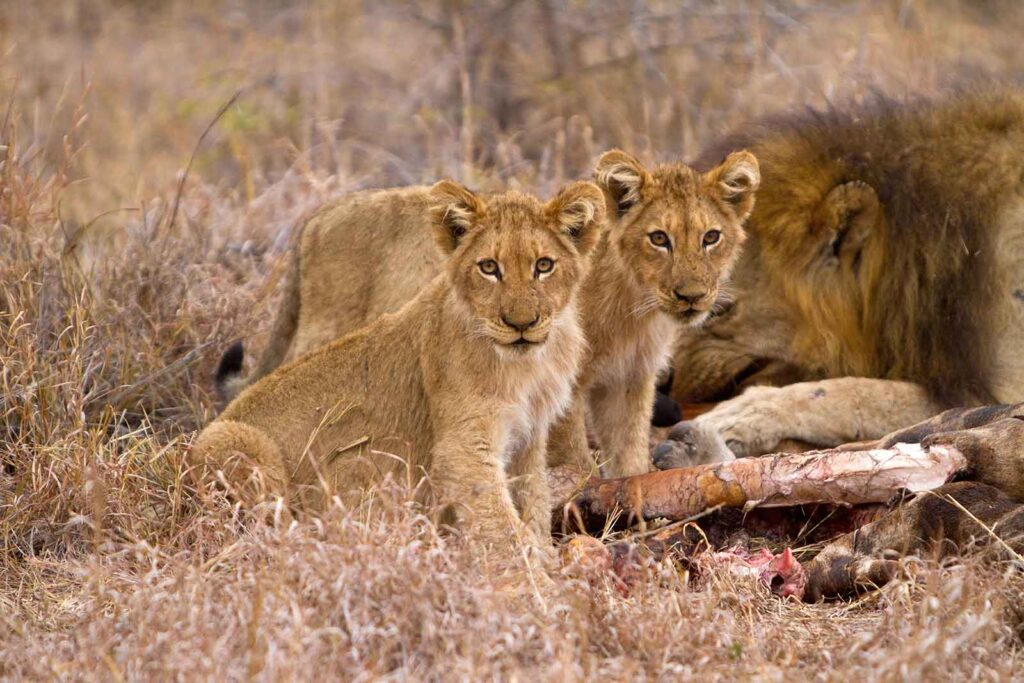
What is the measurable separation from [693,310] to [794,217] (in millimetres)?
1211

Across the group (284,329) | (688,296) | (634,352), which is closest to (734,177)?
(688,296)

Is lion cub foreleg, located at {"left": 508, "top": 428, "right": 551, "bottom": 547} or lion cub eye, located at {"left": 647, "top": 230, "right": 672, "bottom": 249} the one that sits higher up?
lion cub eye, located at {"left": 647, "top": 230, "right": 672, "bottom": 249}

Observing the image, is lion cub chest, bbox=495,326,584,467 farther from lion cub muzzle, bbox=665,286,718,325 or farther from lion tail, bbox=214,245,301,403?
lion tail, bbox=214,245,301,403

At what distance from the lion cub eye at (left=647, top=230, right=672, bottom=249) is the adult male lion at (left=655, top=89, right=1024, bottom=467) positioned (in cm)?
91

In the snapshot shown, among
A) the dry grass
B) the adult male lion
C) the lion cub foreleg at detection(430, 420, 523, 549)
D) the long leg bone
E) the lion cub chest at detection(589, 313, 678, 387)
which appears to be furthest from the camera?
the adult male lion

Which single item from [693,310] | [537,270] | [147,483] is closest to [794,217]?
[693,310]

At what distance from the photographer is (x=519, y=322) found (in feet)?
13.2

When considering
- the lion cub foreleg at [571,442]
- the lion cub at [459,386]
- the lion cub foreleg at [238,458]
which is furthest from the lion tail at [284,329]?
the lion cub foreleg at [571,442]

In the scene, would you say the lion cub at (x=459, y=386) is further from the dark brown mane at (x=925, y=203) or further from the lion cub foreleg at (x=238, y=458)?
the dark brown mane at (x=925, y=203)

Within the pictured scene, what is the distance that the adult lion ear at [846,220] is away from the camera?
17.8ft

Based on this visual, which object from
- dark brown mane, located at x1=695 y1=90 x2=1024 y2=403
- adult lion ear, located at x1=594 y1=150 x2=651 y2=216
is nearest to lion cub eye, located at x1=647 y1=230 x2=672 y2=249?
adult lion ear, located at x1=594 y1=150 x2=651 y2=216

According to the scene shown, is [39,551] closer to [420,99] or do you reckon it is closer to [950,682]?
[950,682]

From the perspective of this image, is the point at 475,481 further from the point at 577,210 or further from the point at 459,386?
the point at 577,210

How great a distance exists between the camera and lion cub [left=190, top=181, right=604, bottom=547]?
4.09 metres
